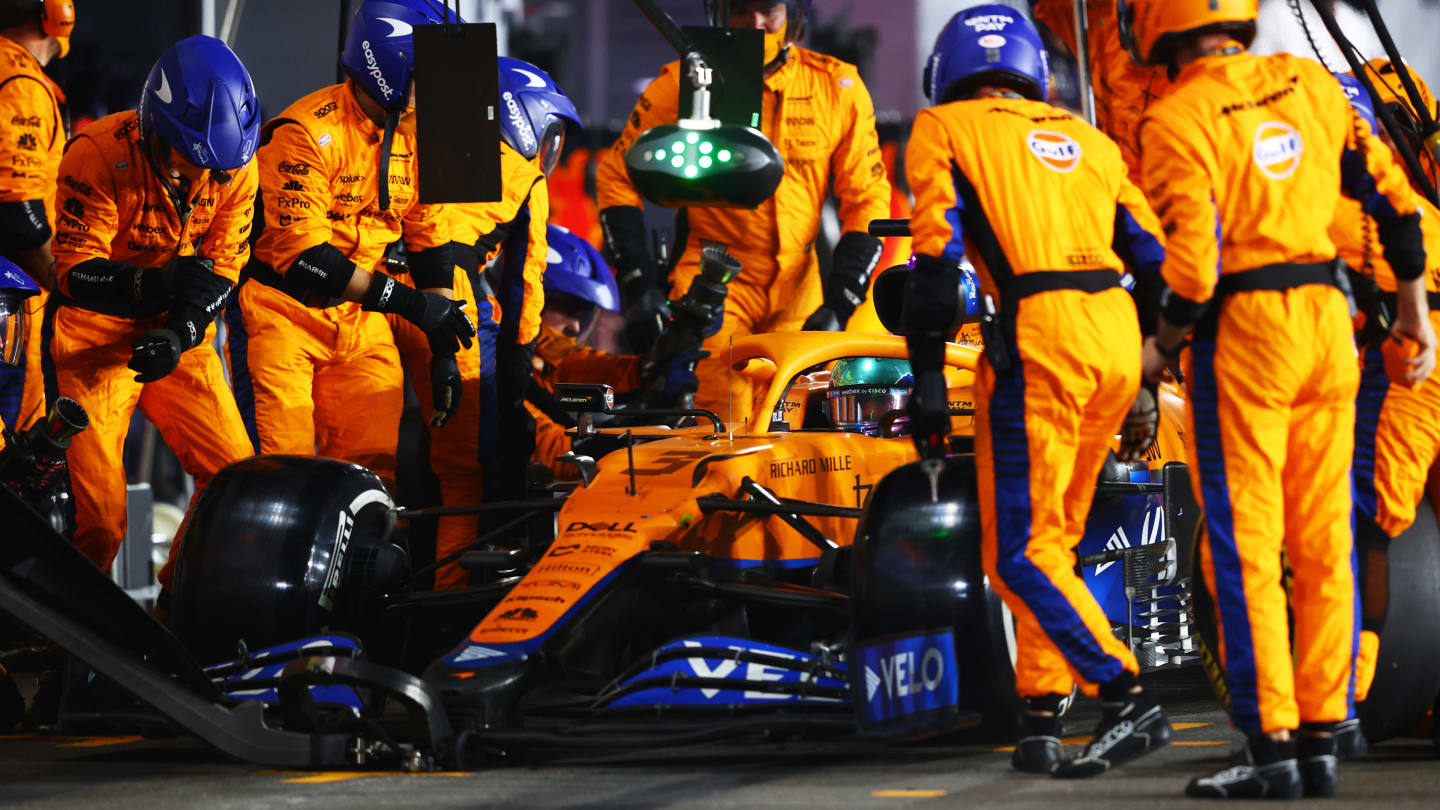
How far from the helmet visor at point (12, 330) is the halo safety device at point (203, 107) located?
0.77m

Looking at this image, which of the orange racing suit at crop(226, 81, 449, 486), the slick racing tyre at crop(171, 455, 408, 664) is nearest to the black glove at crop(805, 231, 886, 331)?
the orange racing suit at crop(226, 81, 449, 486)

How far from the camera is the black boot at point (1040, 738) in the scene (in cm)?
421

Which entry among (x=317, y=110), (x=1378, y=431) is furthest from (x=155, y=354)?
(x=1378, y=431)

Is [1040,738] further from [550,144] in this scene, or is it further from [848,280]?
[550,144]

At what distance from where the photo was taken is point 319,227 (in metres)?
6.73

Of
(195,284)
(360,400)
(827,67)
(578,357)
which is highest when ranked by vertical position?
(827,67)

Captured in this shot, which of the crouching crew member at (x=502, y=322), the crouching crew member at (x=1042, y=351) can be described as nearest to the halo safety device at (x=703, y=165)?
the crouching crew member at (x=1042, y=351)

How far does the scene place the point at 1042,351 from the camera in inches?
166

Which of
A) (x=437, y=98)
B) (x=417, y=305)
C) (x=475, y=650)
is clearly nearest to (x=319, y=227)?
(x=417, y=305)

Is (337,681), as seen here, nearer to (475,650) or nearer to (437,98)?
(475,650)

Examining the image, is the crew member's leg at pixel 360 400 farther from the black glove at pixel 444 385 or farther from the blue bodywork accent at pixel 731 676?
the blue bodywork accent at pixel 731 676

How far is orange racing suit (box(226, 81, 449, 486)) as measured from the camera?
6648 millimetres

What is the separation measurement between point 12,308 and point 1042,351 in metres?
3.78

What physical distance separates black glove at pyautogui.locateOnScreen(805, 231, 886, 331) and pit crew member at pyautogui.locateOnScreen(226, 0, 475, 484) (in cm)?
165
